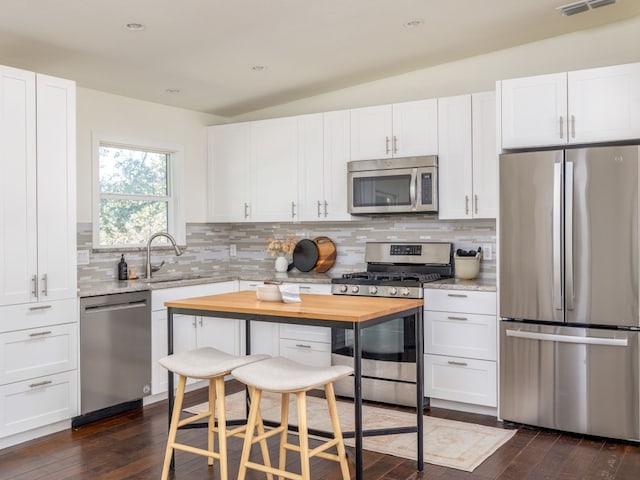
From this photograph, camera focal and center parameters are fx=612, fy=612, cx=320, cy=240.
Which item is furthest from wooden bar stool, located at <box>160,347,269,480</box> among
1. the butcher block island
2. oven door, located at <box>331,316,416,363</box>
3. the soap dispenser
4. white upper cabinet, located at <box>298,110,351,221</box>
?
white upper cabinet, located at <box>298,110,351,221</box>

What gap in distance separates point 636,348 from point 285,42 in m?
2.91

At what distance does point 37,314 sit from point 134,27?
1.82 m

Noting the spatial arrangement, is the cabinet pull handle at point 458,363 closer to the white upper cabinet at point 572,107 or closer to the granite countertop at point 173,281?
the granite countertop at point 173,281

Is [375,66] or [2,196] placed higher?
[375,66]

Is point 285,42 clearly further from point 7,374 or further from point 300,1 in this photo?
point 7,374

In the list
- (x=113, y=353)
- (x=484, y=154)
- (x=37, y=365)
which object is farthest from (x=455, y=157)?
(x=37, y=365)

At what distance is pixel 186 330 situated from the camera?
477cm

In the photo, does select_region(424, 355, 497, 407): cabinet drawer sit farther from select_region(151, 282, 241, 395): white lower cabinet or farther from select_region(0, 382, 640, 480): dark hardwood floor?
select_region(151, 282, 241, 395): white lower cabinet

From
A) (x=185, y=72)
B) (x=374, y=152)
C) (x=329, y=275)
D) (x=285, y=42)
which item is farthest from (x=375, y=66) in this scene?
(x=329, y=275)

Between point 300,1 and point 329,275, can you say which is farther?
point 329,275

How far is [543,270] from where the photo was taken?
3.82 metres

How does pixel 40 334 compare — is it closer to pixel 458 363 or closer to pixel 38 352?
pixel 38 352

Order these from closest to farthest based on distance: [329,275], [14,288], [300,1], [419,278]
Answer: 1. [300,1]
2. [14,288]
3. [419,278]
4. [329,275]

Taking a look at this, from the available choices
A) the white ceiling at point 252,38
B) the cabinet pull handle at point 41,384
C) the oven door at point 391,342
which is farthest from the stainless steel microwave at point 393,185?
the cabinet pull handle at point 41,384
